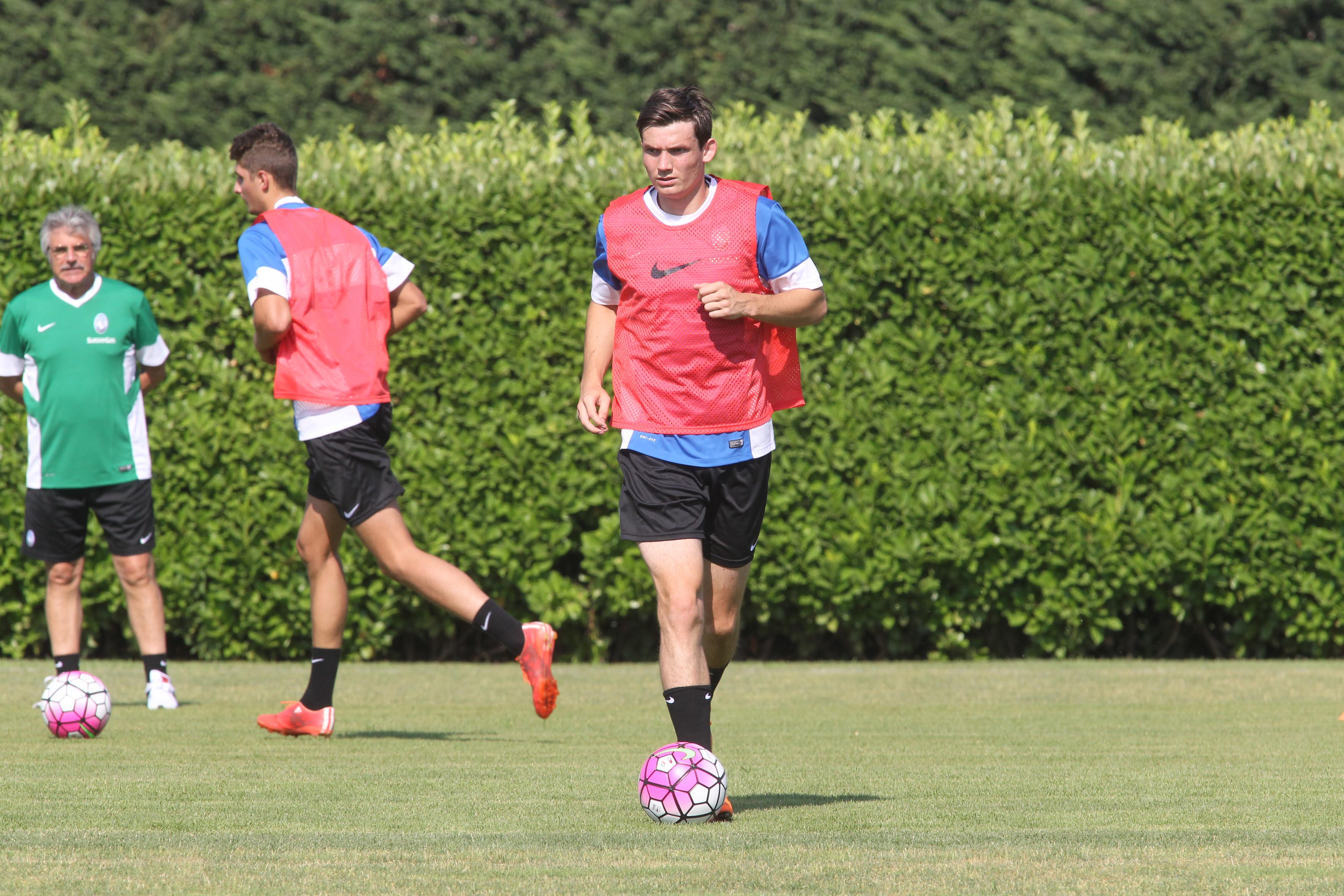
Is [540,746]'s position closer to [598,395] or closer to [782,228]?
[598,395]

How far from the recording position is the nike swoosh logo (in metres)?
4.70

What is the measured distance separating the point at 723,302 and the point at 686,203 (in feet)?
1.49

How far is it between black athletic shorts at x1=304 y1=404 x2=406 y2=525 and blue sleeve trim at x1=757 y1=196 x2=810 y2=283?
1959 millimetres

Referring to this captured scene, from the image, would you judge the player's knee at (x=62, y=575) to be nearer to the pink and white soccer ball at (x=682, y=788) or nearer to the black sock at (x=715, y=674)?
the black sock at (x=715, y=674)

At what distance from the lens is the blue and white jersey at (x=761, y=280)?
15.4 ft

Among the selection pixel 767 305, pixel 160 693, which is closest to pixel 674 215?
pixel 767 305

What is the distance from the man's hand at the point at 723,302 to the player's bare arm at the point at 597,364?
17.4 inches

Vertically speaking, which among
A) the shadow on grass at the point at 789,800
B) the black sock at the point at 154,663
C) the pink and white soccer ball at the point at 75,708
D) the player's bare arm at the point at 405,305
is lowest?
the black sock at the point at 154,663

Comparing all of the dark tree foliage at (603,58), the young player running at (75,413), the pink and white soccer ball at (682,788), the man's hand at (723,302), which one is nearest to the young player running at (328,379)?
the young player running at (75,413)

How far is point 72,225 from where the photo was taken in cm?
715

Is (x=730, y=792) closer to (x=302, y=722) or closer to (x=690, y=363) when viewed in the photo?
(x=690, y=363)

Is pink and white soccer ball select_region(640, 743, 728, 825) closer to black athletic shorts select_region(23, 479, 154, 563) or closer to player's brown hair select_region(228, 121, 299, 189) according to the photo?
player's brown hair select_region(228, 121, 299, 189)

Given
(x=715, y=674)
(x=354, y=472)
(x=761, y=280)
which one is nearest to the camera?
(x=761, y=280)

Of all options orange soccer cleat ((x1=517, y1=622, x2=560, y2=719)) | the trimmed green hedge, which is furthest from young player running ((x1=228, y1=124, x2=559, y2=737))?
the trimmed green hedge
